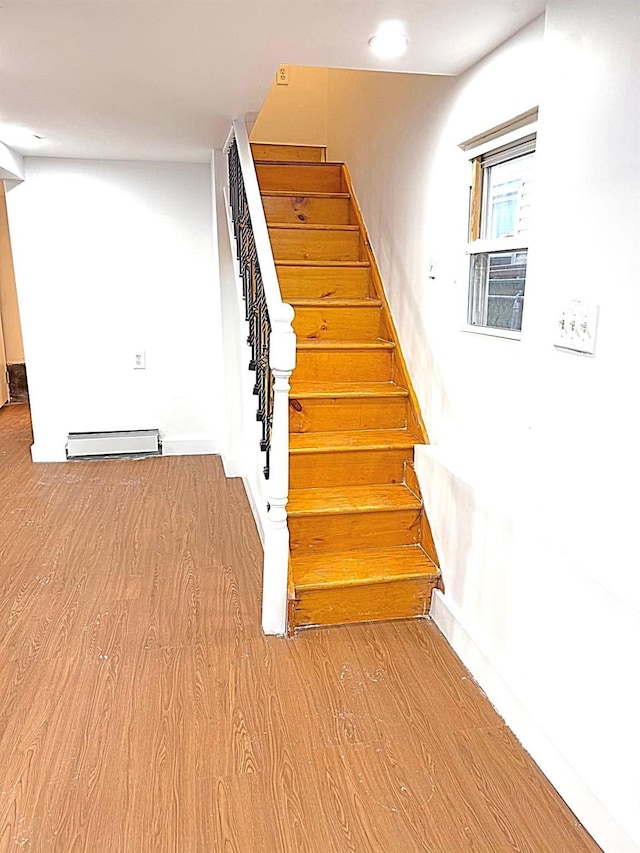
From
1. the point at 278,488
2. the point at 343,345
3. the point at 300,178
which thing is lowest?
the point at 278,488

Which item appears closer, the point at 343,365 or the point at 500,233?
the point at 500,233

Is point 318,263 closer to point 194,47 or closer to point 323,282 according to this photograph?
point 323,282

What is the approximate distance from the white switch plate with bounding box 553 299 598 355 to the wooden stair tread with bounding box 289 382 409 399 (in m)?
1.32

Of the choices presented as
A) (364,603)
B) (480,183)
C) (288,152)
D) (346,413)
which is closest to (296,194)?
(288,152)

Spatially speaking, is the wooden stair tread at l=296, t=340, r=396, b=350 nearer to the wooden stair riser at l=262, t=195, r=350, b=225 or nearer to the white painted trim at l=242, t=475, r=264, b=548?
the white painted trim at l=242, t=475, r=264, b=548

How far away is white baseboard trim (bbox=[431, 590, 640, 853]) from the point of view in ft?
4.78

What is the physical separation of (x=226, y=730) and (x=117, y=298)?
3.30 m

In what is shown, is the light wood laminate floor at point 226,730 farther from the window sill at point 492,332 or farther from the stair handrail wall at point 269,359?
the window sill at point 492,332

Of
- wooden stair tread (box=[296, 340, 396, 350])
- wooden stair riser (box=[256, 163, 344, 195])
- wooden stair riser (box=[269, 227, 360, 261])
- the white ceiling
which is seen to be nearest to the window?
the white ceiling

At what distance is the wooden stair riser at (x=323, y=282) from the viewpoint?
343 centimetres

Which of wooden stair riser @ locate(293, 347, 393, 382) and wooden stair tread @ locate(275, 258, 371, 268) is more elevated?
wooden stair tread @ locate(275, 258, 371, 268)

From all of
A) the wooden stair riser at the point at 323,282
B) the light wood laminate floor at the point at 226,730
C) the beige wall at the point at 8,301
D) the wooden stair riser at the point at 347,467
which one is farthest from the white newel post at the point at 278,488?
the beige wall at the point at 8,301

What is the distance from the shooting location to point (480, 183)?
234 centimetres

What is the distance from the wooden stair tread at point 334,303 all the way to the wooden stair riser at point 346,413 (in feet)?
1.95
